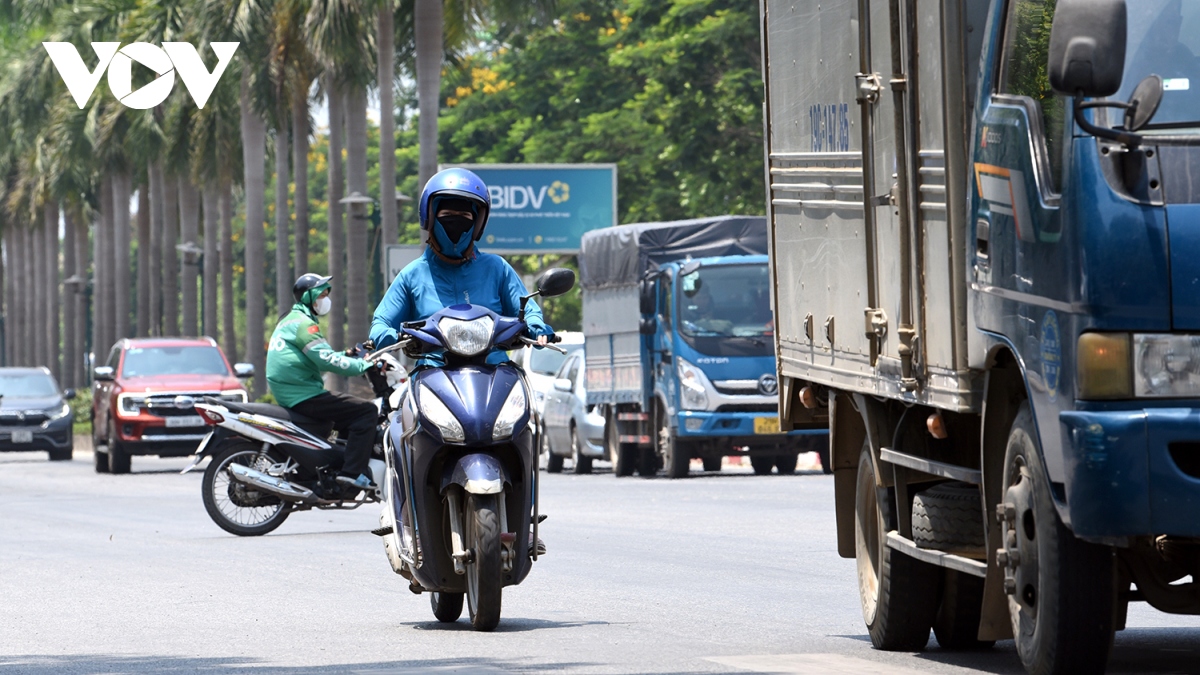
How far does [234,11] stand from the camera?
3788cm

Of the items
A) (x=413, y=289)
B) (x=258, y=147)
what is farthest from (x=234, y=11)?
(x=413, y=289)

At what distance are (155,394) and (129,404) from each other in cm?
36

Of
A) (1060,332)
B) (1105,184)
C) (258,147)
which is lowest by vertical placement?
(1060,332)

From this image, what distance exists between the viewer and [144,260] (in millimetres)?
58281

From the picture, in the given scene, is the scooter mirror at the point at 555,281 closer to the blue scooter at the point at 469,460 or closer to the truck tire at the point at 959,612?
the blue scooter at the point at 469,460

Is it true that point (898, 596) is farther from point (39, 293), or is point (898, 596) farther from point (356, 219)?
point (39, 293)

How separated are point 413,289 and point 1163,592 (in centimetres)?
382

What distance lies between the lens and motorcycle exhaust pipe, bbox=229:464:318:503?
52.7 feet

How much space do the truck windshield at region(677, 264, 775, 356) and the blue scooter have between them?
15727mm

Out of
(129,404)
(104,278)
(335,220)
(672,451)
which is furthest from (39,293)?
(672,451)

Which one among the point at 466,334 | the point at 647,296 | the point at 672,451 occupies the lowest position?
the point at 672,451

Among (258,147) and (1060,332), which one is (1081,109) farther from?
(258,147)

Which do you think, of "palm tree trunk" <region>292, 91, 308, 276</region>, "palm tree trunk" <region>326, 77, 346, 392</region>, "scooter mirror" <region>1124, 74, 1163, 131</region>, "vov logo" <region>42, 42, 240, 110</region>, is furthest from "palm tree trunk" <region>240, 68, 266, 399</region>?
"scooter mirror" <region>1124, 74, 1163, 131</region>

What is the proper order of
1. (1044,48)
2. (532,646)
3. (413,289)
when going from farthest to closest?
(413,289), (532,646), (1044,48)
